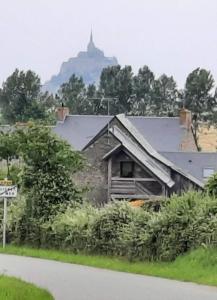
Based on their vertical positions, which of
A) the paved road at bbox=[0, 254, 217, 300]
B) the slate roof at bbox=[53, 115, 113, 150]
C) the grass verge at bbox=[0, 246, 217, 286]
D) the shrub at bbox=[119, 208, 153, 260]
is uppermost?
the slate roof at bbox=[53, 115, 113, 150]

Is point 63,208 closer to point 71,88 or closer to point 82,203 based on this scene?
point 82,203

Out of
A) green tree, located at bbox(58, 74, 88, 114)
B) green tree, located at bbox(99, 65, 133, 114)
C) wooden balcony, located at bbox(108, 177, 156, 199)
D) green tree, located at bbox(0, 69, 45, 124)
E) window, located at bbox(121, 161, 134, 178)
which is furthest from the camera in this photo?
green tree, located at bbox(58, 74, 88, 114)

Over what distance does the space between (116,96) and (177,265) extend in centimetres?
8579

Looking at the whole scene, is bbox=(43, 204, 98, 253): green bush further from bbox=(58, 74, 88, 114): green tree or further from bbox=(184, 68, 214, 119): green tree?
bbox=(58, 74, 88, 114): green tree

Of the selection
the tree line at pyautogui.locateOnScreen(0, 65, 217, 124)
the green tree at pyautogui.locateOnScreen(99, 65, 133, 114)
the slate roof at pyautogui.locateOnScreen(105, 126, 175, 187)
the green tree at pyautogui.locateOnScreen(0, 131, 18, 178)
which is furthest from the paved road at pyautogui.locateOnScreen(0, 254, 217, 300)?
the green tree at pyautogui.locateOnScreen(99, 65, 133, 114)

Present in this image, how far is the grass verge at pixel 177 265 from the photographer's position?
1844cm

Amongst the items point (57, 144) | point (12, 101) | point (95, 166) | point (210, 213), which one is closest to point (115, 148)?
point (95, 166)

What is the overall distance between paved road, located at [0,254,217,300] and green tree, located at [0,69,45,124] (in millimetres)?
74115

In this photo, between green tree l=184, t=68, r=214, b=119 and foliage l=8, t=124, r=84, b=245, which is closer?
foliage l=8, t=124, r=84, b=245

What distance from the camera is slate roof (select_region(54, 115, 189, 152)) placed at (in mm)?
66681

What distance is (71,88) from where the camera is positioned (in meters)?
113

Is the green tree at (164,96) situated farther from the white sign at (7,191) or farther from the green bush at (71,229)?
the green bush at (71,229)

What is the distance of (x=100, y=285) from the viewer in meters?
17.1

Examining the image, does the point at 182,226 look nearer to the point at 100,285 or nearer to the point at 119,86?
the point at 100,285
